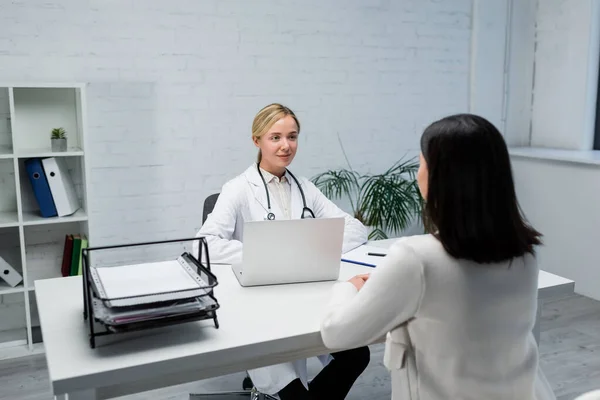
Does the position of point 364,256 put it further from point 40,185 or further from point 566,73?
point 566,73

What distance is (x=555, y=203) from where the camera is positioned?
4.11 meters

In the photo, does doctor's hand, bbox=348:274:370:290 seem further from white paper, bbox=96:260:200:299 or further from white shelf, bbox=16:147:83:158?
white shelf, bbox=16:147:83:158

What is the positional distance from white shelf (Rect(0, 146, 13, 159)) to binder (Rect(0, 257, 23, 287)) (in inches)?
20.2

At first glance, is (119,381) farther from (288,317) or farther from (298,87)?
(298,87)

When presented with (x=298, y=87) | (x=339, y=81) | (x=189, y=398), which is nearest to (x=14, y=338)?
(x=189, y=398)

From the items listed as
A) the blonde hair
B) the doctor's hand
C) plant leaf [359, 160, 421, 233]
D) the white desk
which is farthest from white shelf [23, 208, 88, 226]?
the doctor's hand

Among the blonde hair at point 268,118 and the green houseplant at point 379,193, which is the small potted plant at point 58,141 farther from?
the green houseplant at point 379,193

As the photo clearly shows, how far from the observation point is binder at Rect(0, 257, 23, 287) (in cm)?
306

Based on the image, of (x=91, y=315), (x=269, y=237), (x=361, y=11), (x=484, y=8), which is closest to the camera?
(x=91, y=315)

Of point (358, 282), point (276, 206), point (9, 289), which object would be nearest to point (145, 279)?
point (358, 282)

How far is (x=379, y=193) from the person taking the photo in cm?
381

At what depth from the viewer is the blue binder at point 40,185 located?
9.96ft

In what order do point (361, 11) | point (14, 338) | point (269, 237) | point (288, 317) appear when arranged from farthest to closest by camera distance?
point (361, 11)
point (14, 338)
point (269, 237)
point (288, 317)

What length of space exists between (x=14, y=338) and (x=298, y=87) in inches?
83.8
